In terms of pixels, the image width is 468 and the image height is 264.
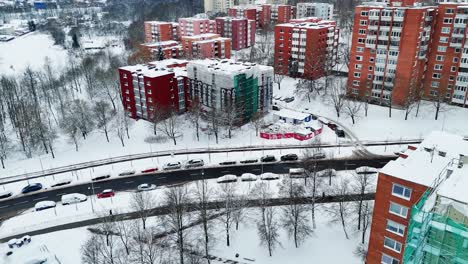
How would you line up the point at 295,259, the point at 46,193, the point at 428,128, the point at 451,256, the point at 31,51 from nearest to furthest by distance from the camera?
1. the point at 451,256
2. the point at 295,259
3. the point at 46,193
4. the point at 428,128
5. the point at 31,51

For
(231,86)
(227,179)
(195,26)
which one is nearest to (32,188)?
(227,179)

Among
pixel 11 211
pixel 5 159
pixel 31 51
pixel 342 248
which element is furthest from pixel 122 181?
pixel 31 51

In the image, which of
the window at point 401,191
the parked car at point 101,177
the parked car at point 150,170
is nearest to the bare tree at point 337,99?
the parked car at point 150,170

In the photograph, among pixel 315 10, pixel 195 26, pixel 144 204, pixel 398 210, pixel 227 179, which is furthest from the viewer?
pixel 315 10

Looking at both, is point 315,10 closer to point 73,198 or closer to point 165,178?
point 165,178

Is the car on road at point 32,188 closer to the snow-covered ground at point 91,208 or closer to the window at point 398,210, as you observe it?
the snow-covered ground at point 91,208

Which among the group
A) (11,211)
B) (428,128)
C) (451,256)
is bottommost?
(11,211)

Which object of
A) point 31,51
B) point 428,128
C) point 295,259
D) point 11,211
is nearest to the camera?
point 295,259

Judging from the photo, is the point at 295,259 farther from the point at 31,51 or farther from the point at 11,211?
the point at 31,51
